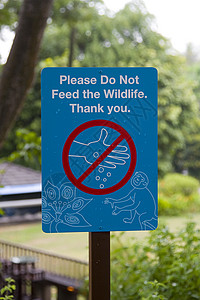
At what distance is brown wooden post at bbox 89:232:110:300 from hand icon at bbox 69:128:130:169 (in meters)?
0.24

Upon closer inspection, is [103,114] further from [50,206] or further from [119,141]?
[50,206]

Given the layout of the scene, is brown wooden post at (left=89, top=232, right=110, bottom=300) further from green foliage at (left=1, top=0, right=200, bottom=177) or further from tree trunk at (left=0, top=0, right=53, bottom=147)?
green foliage at (left=1, top=0, right=200, bottom=177)

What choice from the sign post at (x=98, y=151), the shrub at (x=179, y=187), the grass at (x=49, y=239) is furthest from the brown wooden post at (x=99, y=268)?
the shrub at (x=179, y=187)

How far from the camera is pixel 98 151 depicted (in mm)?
1318

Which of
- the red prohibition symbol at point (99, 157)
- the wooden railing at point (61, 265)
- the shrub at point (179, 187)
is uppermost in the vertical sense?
the shrub at point (179, 187)

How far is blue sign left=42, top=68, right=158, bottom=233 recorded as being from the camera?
4.31 ft

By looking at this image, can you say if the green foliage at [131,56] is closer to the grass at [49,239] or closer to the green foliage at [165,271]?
the grass at [49,239]

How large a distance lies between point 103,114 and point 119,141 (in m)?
0.10

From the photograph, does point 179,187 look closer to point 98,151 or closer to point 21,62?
point 21,62

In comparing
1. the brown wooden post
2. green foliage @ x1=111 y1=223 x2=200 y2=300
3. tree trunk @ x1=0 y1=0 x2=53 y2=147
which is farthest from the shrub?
the brown wooden post

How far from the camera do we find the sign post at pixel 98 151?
4.31 ft

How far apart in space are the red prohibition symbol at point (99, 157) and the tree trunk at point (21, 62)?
993mm

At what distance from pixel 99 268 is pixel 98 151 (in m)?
0.40

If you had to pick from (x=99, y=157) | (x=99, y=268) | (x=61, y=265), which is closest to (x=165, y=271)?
(x=99, y=268)
